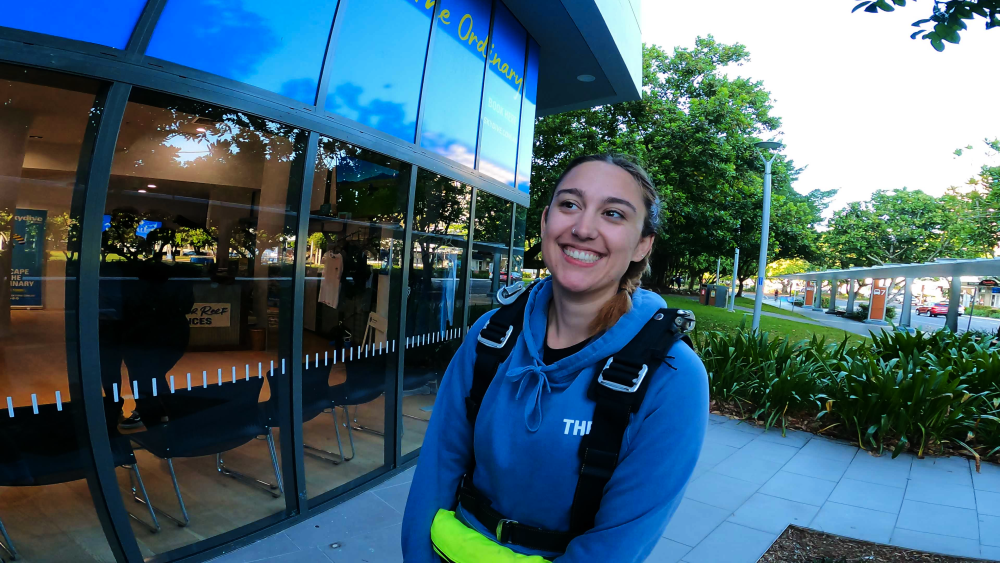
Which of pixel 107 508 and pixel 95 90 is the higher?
pixel 95 90

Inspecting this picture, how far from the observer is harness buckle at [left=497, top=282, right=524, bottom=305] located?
1.56 meters

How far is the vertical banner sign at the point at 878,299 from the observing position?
28922mm

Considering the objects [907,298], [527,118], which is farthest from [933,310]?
[527,118]

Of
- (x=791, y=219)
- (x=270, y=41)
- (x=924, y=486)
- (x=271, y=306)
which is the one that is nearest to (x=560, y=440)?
(x=271, y=306)

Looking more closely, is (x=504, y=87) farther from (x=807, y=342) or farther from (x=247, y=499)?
(x=807, y=342)

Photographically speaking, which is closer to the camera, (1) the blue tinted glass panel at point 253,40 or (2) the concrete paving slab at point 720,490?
(1) the blue tinted glass panel at point 253,40

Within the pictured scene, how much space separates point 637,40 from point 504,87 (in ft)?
10.9

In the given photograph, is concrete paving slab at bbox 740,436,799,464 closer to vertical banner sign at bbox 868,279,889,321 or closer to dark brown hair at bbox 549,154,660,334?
dark brown hair at bbox 549,154,660,334

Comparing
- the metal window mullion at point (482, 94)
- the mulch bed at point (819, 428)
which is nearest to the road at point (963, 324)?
the mulch bed at point (819, 428)

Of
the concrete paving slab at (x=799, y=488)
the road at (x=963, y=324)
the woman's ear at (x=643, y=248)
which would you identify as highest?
the woman's ear at (x=643, y=248)

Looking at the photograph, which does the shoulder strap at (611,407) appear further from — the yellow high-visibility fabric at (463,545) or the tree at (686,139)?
the tree at (686,139)

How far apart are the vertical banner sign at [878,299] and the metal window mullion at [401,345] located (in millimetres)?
31447

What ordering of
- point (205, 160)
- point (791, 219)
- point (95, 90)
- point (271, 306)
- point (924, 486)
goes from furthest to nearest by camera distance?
point (791, 219) → point (924, 486) → point (271, 306) → point (205, 160) → point (95, 90)

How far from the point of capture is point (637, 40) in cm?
874
